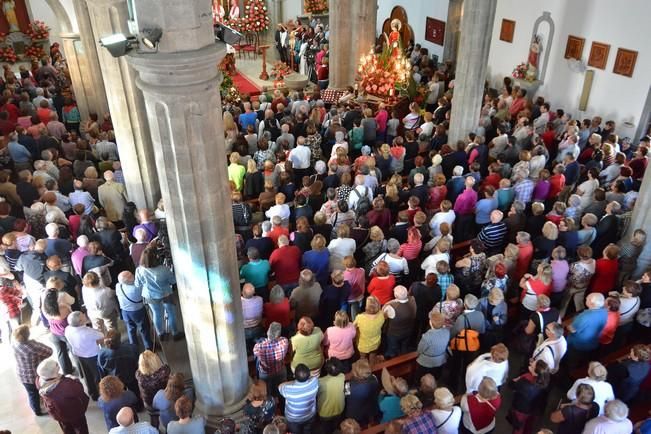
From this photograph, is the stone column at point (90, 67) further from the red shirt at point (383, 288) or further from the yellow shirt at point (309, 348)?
the yellow shirt at point (309, 348)

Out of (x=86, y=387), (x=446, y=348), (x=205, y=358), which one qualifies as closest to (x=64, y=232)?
(x=86, y=387)

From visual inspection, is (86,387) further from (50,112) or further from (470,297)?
(50,112)

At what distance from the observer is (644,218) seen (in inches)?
306

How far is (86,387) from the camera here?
6.78m

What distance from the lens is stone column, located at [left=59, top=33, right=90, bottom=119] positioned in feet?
41.5

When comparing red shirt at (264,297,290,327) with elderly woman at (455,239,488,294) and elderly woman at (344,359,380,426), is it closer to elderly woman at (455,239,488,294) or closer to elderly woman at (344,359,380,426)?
elderly woman at (344,359,380,426)

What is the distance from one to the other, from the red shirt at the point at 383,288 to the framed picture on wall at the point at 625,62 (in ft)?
29.6

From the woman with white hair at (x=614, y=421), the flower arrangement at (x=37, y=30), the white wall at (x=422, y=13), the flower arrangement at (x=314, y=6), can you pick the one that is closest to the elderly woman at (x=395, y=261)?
the woman with white hair at (x=614, y=421)

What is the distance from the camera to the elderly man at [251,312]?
20.7ft

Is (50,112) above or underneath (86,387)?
above

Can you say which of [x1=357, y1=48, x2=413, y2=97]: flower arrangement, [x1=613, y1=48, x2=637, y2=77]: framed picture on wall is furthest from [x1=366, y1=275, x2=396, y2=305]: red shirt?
[x1=613, y1=48, x2=637, y2=77]: framed picture on wall

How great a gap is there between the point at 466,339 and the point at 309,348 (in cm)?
164

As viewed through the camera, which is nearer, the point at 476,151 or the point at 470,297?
the point at 470,297

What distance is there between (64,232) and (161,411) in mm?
3460
